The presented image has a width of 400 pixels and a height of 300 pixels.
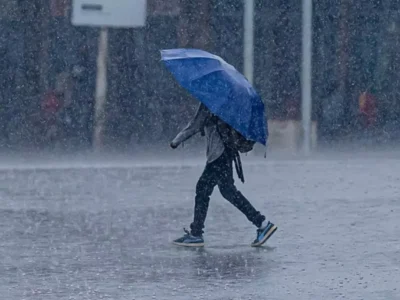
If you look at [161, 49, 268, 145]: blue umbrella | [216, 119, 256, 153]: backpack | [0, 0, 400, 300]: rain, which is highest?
[161, 49, 268, 145]: blue umbrella

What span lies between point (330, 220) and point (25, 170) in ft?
20.5

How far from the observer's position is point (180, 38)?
79.8 feet

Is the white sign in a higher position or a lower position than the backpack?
higher

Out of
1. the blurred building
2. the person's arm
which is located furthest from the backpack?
the blurred building

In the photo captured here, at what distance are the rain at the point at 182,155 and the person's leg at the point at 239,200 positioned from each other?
15cm

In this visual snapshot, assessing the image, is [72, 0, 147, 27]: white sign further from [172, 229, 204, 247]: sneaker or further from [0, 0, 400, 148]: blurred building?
[172, 229, 204, 247]: sneaker

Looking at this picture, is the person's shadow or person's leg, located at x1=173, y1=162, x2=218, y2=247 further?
person's leg, located at x1=173, y1=162, x2=218, y2=247

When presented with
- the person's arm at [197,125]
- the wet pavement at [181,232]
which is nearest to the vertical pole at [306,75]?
the wet pavement at [181,232]

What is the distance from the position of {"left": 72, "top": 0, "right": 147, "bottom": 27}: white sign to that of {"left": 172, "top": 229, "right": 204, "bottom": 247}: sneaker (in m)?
9.57

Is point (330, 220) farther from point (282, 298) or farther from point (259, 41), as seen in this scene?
point (259, 41)

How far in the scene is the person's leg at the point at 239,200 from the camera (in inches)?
445

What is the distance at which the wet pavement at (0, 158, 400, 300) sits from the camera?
952 cm

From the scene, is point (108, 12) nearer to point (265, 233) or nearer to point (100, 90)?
point (100, 90)

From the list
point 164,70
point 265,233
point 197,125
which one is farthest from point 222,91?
point 164,70
